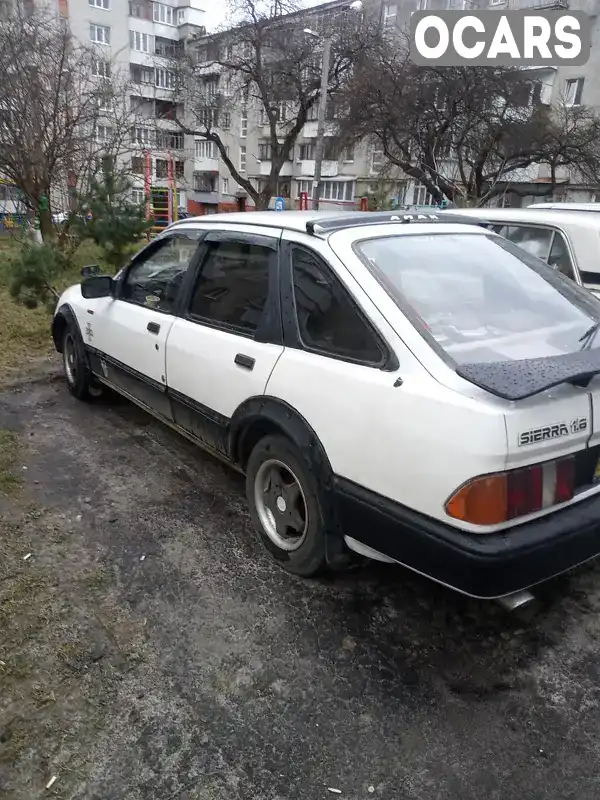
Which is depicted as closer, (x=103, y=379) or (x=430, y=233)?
(x=430, y=233)

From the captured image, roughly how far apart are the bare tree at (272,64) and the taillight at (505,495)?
26.9m

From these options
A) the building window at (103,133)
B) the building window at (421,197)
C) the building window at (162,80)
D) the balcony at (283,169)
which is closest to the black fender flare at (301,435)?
the building window at (103,133)

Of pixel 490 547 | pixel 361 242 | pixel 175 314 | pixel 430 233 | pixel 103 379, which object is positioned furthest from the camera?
pixel 103 379

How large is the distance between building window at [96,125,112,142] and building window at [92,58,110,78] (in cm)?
141

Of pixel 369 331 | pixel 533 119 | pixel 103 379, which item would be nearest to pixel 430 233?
pixel 369 331

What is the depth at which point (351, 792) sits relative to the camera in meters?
1.99

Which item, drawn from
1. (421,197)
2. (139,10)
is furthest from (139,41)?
(421,197)

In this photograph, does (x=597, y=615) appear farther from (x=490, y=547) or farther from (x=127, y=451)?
(x=127, y=451)

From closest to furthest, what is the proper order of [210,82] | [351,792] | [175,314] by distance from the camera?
[351,792]
[175,314]
[210,82]

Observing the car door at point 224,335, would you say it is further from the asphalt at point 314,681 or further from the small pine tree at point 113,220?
the small pine tree at point 113,220

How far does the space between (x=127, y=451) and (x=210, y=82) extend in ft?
109

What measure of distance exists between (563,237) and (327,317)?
4.19 m

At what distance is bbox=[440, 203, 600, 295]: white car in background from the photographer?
5.84 m

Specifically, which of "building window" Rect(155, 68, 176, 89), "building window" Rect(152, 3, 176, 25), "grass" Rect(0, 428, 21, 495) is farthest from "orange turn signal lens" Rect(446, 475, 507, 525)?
"building window" Rect(152, 3, 176, 25)
